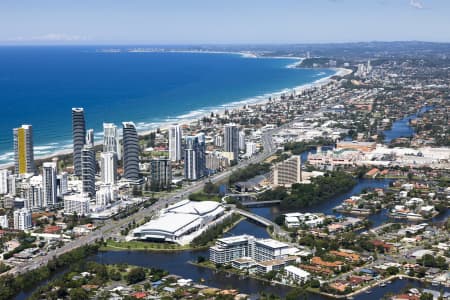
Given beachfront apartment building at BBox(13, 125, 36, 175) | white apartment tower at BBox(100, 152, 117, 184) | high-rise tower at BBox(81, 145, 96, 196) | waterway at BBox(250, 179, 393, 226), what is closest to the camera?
waterway at BBox(250, 179, 393, 226)

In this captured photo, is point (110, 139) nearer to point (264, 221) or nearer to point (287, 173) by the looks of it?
point (287, 173)

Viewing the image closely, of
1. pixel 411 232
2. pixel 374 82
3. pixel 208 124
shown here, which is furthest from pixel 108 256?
pixel 374 82

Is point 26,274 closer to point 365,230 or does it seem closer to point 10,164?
point 365,230

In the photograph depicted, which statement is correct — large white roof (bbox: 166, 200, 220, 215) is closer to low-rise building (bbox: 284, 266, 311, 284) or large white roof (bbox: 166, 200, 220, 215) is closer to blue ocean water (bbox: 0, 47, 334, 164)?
low-rise building (bbox: 284, 266, 311, 284)

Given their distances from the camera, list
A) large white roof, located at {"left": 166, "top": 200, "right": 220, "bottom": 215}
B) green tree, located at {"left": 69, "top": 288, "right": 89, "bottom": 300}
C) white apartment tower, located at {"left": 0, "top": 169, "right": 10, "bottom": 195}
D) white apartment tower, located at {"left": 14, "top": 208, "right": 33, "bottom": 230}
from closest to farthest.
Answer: green tree, located at {"left": 69, "top": 288, "right": 89, "bottom": 300} < white apartment tower, located at {"left": 14, "top": 208, "right": 33, "bottom": 230} < large white roof, located at {"left": 166, "top": 200, "right": 220, "bottom": 215} < white apartment tower, located at {"left": 0, "top": 169, "right": 10, "bottom": 195}

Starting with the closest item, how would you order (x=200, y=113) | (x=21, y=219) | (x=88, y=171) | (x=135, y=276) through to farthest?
(x=135, y=276) < (x=21, y=219) < (x=88, y=171) < (x=200, y=113)

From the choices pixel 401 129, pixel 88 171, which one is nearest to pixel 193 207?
pixel 88 171

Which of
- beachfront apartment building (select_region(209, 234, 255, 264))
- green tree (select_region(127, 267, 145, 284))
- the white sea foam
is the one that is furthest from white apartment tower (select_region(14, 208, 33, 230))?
the white sea foam

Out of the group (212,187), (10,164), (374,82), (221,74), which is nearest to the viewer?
(212,187)
